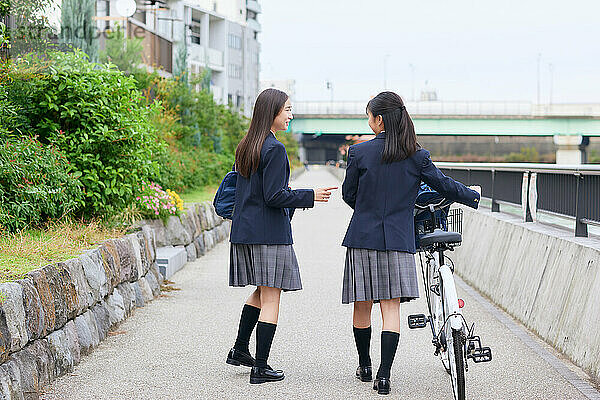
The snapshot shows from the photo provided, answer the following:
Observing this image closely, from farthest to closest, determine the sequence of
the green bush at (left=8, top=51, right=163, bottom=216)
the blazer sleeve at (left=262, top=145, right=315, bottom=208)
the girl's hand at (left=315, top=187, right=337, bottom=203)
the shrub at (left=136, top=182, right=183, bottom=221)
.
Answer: the shrub at (left=136, top=182, right=183, bottom=221), the green bush at (left=8, top=51, right=163, bottom=216), the girl's hand at (left=315, top=187, right=337, bottom=203), the blazer sleeve at (left=262, top=145, right=315, bottom=208)

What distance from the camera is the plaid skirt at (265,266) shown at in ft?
19.5

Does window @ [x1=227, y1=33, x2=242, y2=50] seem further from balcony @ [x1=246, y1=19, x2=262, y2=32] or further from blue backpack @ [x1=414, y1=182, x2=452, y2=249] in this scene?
blue backpack @ [x1=414, y1=182, x2=452, y2=249]

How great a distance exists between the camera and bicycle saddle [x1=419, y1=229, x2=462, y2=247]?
555 cm

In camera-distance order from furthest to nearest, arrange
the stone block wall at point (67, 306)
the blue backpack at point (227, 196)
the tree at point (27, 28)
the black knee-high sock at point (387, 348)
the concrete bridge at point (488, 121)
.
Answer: the concrete bridge at point (488, 121)
the tree at point (27, 28)
the blue backpack at point (227, 196)
the black knee-high sock at point (387, 348)
the stone block wall at point (67, 306)

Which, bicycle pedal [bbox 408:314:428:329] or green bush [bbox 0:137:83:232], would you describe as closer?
bicycle pedal [bbox 408:314:428:329]

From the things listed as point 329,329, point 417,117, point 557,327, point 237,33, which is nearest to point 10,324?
point 329,329

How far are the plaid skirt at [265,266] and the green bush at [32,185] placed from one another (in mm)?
2636

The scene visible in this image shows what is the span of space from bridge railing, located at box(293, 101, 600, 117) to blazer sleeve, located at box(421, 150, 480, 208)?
191ft

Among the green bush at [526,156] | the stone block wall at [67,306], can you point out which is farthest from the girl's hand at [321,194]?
the green bush at [526,156]

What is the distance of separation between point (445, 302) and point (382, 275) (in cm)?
42

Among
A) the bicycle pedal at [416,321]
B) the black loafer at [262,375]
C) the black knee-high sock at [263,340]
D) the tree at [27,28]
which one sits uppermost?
the tree at [27,28]

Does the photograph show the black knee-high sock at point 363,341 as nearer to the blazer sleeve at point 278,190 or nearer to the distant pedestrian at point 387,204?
the distant pedestrian at point 387,204

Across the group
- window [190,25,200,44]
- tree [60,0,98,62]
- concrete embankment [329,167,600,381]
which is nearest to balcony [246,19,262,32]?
window [190,25,200,44]

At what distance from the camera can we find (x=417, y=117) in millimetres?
68812
